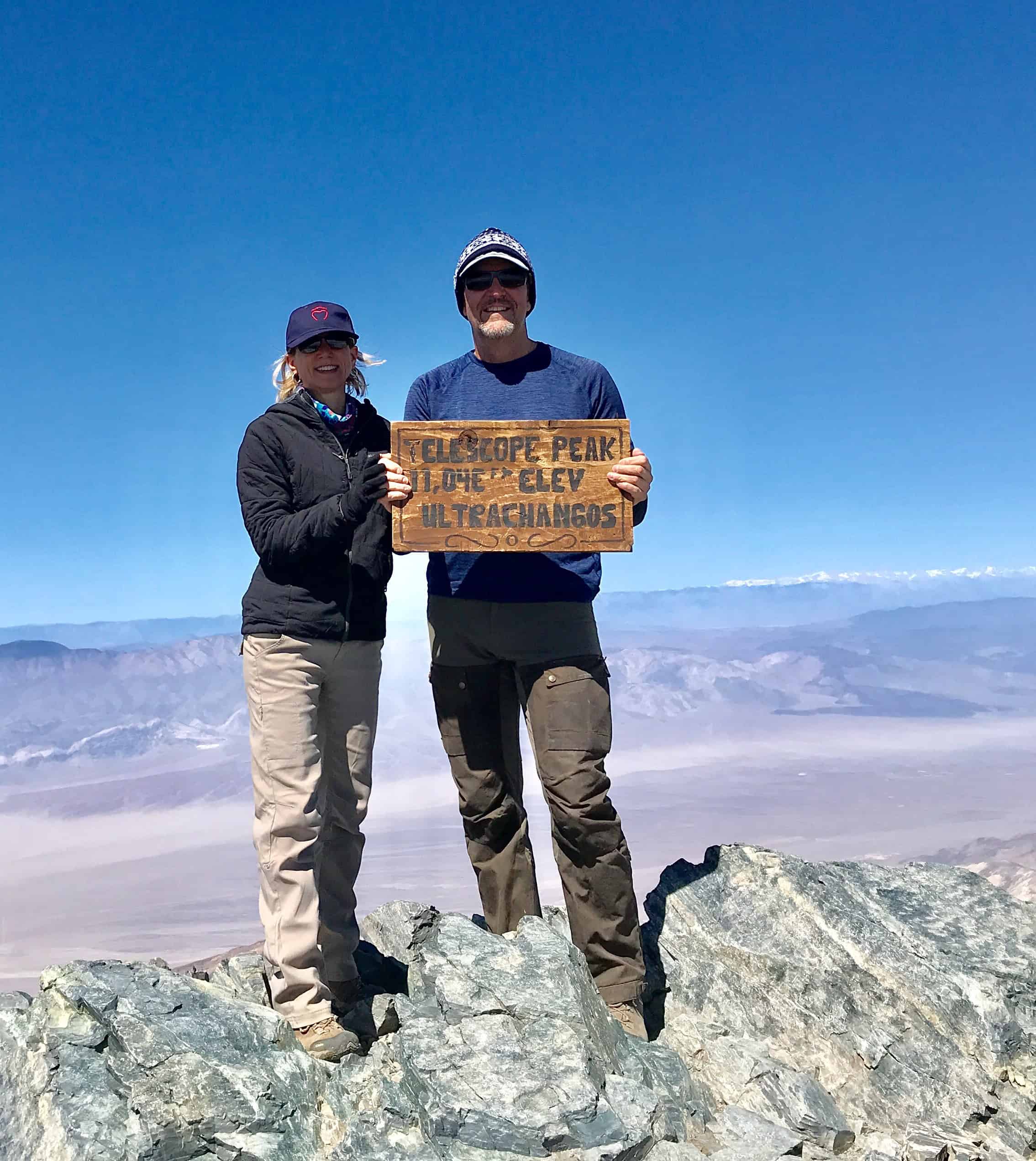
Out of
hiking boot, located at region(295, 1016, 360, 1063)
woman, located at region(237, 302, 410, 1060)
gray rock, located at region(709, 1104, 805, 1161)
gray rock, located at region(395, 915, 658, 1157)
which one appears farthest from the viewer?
woman, located at region(237, 302, 410, 1060)

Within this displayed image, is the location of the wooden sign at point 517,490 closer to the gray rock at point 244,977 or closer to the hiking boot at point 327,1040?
the hiking boot at point 327,1040

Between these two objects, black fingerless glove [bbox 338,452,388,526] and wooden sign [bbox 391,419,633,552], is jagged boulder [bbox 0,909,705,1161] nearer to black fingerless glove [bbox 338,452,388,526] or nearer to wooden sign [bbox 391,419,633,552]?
wooden sign [bbox 391,419,633,552]

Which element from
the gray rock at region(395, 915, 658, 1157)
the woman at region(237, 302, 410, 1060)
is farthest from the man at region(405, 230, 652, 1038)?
the woman at region(237, 302, 410, 1060)

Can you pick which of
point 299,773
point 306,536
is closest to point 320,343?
point 306,536

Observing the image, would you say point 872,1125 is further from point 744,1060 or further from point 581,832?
point 581,832

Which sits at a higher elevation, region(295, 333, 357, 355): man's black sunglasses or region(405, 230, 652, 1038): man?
region(295, 333, 357, 355): man's black sunglasses

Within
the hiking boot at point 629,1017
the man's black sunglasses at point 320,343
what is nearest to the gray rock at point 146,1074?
the hiking boot at point 629,1017
